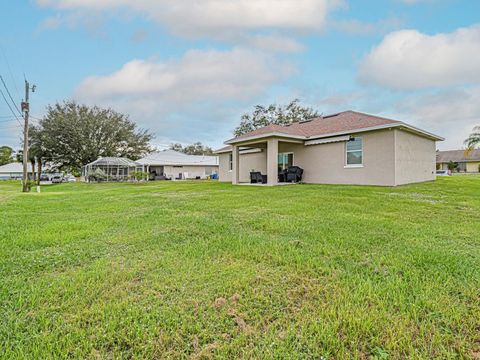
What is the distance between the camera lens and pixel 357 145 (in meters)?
14.3

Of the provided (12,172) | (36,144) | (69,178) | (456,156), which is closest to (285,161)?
(36,144)

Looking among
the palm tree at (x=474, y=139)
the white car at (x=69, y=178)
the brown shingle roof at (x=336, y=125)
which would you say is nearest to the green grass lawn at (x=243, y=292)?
the brown shingle roof at (x=336, y=125)

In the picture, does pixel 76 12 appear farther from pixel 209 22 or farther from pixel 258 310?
pixel 258 310

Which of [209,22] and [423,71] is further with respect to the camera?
[423,71]

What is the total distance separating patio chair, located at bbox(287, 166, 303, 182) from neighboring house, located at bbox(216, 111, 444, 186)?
0.50 meters

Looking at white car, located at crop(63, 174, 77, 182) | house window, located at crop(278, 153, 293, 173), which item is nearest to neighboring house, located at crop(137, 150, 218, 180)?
white car, located at crop(63, 174, 77, 182)

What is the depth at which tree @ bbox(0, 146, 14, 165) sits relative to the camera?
67.7 m

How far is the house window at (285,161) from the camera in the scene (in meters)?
17.7

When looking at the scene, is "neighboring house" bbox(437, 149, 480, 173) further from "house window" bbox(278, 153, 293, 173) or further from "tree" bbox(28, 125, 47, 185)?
"tree" bbox(28, 125, 47, 185)

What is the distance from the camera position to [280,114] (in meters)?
38.2

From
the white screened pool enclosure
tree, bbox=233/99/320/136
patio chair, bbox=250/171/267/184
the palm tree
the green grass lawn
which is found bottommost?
the green grass lawn

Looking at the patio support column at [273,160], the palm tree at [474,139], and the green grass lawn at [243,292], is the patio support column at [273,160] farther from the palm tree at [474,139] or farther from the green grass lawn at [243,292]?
the palm tree at [474,139]

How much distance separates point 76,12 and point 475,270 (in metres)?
16.7

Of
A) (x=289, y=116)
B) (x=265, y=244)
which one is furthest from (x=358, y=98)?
(x=265, y=244)
